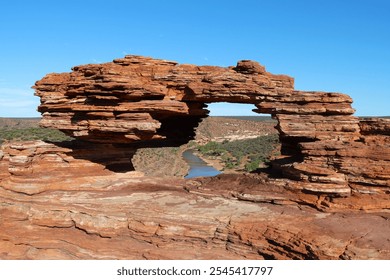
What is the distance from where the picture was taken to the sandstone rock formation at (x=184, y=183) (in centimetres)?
1508

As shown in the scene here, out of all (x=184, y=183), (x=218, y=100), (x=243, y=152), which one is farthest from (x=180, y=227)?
(x=243, y=152)

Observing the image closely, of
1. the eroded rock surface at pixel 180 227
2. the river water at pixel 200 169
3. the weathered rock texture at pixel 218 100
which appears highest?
the weathered rock texture at pixel 218 100

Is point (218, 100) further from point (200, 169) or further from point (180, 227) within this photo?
point (200, 169)

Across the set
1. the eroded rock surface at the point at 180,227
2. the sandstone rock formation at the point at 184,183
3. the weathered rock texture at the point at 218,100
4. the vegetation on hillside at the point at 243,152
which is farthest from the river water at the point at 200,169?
the eroded rock surface at the point at 180,227

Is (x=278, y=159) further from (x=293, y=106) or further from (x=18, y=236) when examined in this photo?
(x=18, y=236)

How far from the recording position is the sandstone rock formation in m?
15.1

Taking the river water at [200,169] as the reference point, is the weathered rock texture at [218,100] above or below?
above

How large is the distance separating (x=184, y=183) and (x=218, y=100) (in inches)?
203

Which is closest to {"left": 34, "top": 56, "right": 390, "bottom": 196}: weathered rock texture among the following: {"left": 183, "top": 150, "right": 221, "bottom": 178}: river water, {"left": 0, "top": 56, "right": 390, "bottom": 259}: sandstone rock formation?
{"left": 0, "top": 56, "right": 390, "bottom": 259}: sandstone rock formation

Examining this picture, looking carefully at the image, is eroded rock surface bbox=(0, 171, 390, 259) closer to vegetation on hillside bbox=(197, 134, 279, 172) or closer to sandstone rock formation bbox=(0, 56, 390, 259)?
sandstone rock formation bbox=(0, 56, 390, 259)

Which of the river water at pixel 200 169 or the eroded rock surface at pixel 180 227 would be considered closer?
the eroded rock surface at pixel 180 227

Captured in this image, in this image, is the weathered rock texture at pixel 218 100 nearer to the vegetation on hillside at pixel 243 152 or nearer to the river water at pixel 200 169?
the river water at pixel 200 169

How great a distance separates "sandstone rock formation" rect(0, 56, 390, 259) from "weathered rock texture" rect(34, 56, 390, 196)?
0.18 ft

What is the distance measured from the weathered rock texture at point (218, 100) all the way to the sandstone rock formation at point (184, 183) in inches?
2.2
